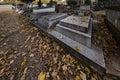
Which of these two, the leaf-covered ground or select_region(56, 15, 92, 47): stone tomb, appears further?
select_region(56, 15, 92, 47): stone tomb

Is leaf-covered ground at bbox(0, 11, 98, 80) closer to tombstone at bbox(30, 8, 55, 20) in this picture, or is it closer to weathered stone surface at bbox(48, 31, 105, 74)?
weathered stone surface at bbox(48, 31, 105, 74)

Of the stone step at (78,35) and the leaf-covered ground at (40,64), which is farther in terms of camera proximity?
the stone step at (78,35)

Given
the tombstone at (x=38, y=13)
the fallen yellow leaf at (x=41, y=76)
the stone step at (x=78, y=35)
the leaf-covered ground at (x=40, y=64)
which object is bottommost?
the fallen yellow leaf at (x=41, y=76)

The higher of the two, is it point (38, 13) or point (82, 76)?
point (38, 13)

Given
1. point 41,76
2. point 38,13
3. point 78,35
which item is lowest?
point 41,76

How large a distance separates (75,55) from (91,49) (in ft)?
1.99

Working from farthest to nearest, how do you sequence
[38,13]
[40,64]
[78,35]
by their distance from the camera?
[38,13], [78,35], [40,64]

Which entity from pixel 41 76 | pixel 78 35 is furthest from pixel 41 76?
pixel 78 35

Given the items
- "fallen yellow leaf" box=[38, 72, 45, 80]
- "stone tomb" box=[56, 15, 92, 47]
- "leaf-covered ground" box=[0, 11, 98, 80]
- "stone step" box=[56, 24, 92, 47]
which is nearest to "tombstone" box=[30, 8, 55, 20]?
"stone tomb" box=[56, 15, 92, 47]

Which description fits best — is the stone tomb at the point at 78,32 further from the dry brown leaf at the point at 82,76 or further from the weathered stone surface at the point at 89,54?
the dry brown leaf at the point at 82,76

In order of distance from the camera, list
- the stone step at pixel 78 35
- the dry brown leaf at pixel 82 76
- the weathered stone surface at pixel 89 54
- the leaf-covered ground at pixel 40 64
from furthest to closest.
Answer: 1. the stone step at pixel 78 35
2. the weathered stone surface at pixel 89 54
3. the leaf-covered ground at pixel 40 64
4. the dry brown leaf at pixel 82 76

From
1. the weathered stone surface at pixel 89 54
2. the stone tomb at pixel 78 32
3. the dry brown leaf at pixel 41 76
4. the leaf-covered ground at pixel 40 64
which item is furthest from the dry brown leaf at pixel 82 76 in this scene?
the stone tomb at pixel 78 32

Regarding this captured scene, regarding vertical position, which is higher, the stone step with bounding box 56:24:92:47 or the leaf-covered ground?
the stone step with bounding box 56:24:92:47

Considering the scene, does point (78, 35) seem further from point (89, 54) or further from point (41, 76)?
point (41, 76)
